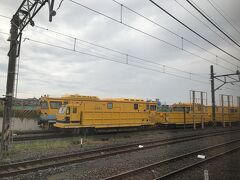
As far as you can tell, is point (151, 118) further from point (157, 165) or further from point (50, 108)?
point (157, 165)

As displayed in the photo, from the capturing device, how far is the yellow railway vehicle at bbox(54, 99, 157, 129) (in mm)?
19500

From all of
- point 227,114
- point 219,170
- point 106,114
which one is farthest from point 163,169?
point 227,114

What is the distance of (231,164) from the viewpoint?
33.3ft

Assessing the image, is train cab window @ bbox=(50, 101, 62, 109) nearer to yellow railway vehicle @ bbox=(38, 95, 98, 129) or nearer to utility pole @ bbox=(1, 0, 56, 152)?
yellow railway vehicle @ bbox=(38, 95, 98, 129)

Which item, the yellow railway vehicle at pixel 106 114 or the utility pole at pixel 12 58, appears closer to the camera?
the utility pole at pixel 12 58

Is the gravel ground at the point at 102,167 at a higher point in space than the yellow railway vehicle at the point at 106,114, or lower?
lower

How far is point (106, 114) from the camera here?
21.5m

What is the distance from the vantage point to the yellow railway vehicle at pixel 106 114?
1950 centimetres

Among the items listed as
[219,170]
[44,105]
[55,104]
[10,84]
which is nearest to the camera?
[219,170]

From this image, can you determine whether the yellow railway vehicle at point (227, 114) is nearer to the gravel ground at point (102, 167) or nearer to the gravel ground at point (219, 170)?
the gravel ground at point (219, 170)

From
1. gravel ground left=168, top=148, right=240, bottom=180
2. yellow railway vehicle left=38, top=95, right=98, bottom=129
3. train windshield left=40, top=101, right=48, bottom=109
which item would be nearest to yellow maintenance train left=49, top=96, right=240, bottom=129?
yellow railway vehicle left=38, top=95, right=98, bottom=129

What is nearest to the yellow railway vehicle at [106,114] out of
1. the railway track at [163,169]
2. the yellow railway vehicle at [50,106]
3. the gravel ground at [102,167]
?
the yellow railway vehicle at [50,106]

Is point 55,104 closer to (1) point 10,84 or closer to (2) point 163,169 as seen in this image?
(1) point 10,84

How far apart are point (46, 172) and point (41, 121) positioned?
14926mm
